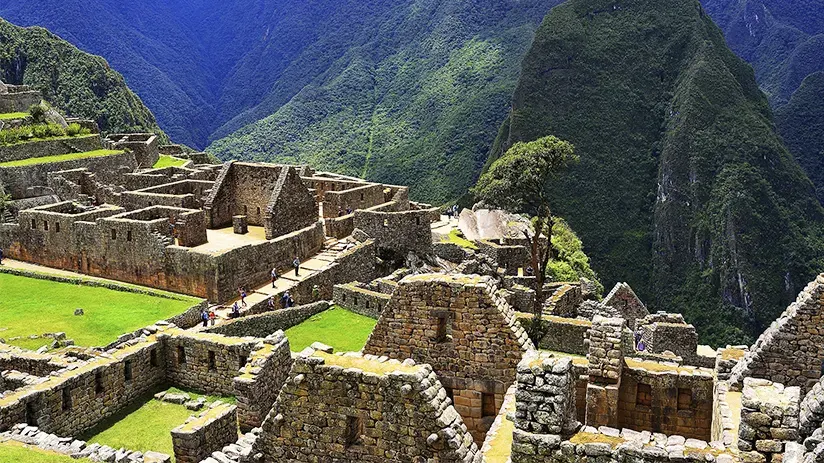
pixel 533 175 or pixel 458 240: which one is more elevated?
pixel 533 175

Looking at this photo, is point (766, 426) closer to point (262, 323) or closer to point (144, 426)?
point (144, 426)

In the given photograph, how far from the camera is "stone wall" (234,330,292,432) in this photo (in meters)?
11.1

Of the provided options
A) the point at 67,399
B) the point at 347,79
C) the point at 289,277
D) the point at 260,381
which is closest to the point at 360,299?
the point at 289,277

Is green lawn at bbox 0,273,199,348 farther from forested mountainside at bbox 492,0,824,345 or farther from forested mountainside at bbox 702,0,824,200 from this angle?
forested mountainside at bbox 702,0,824,200

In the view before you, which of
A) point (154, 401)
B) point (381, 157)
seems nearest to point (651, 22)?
point (381, 157)

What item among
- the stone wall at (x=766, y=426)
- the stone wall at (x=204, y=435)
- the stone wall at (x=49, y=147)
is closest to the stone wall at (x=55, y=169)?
the stone wall at (x=49, y=147)

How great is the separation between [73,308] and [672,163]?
110215 mm

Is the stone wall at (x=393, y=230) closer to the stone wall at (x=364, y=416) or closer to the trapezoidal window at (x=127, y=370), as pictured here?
the trapezoidal window at (x=127, y=370)

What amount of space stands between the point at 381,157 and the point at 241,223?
9750 cm

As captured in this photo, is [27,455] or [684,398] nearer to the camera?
[684,398]

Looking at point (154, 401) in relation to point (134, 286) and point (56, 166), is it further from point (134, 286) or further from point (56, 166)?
point (56, 166)

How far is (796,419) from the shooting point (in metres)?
5.23

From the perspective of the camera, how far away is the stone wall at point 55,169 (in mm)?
31281

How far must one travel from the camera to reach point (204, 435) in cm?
1048
